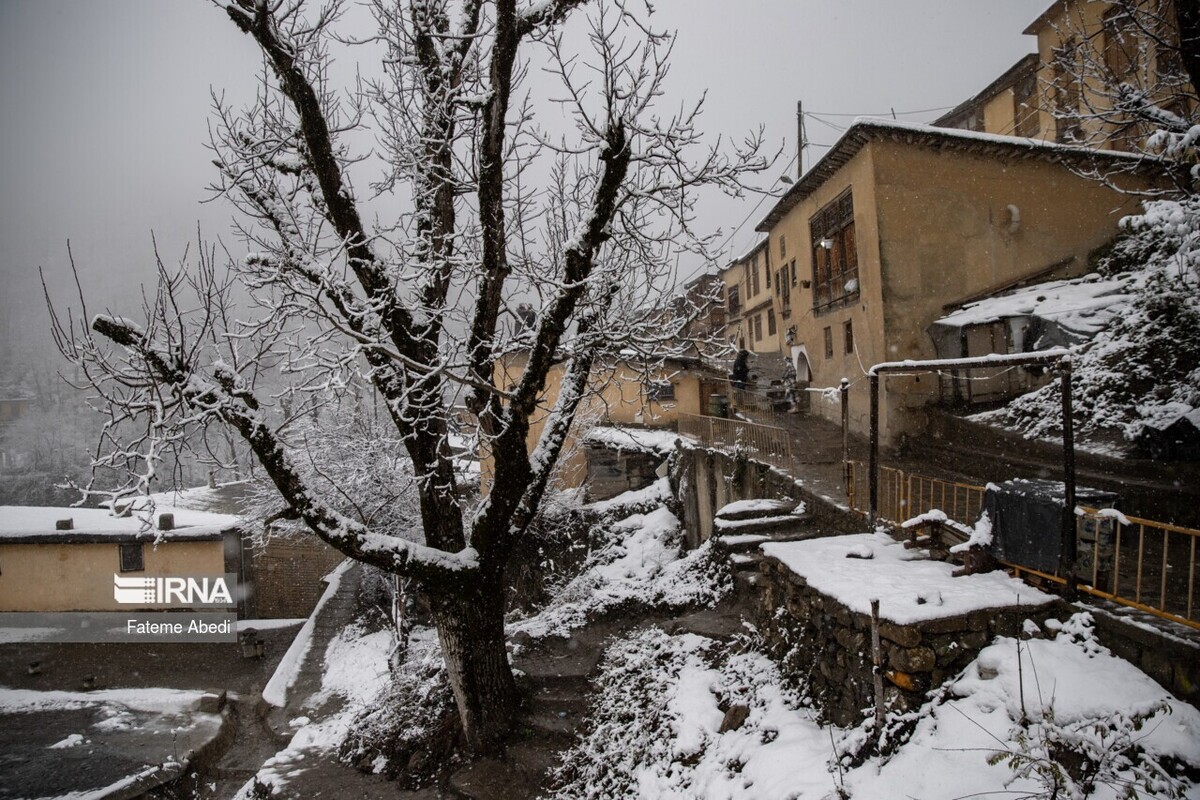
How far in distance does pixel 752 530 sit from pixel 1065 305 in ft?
31.7

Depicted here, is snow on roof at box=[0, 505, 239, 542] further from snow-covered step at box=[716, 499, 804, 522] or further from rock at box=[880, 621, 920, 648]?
rock at box=[880, 621, 920, 648]

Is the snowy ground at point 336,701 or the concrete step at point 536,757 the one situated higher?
the concrete step at point 536,757

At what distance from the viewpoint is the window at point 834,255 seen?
1672 centimetres

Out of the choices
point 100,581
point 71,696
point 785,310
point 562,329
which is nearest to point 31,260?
point 100,581

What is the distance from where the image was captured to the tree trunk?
22.6 feet

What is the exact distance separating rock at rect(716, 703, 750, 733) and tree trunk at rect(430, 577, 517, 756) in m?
2.82

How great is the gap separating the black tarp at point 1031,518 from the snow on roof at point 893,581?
0.25 metres

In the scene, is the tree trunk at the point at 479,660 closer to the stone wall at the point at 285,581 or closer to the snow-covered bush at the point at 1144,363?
the snow-covered bush at the point at 1144,363

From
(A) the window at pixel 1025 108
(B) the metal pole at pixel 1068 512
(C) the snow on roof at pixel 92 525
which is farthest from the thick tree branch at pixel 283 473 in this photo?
(A) the window at pixel 1025 108

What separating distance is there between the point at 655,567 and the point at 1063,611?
31.5 ft

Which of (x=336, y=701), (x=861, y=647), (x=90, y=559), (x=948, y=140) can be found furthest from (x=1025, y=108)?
(x=90, y=559)

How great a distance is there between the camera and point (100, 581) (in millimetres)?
20750

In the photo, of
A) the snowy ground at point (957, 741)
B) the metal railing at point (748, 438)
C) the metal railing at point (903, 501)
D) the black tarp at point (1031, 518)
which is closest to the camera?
the snowy ground at point (957, 741)

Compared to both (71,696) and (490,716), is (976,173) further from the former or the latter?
(71,696)
